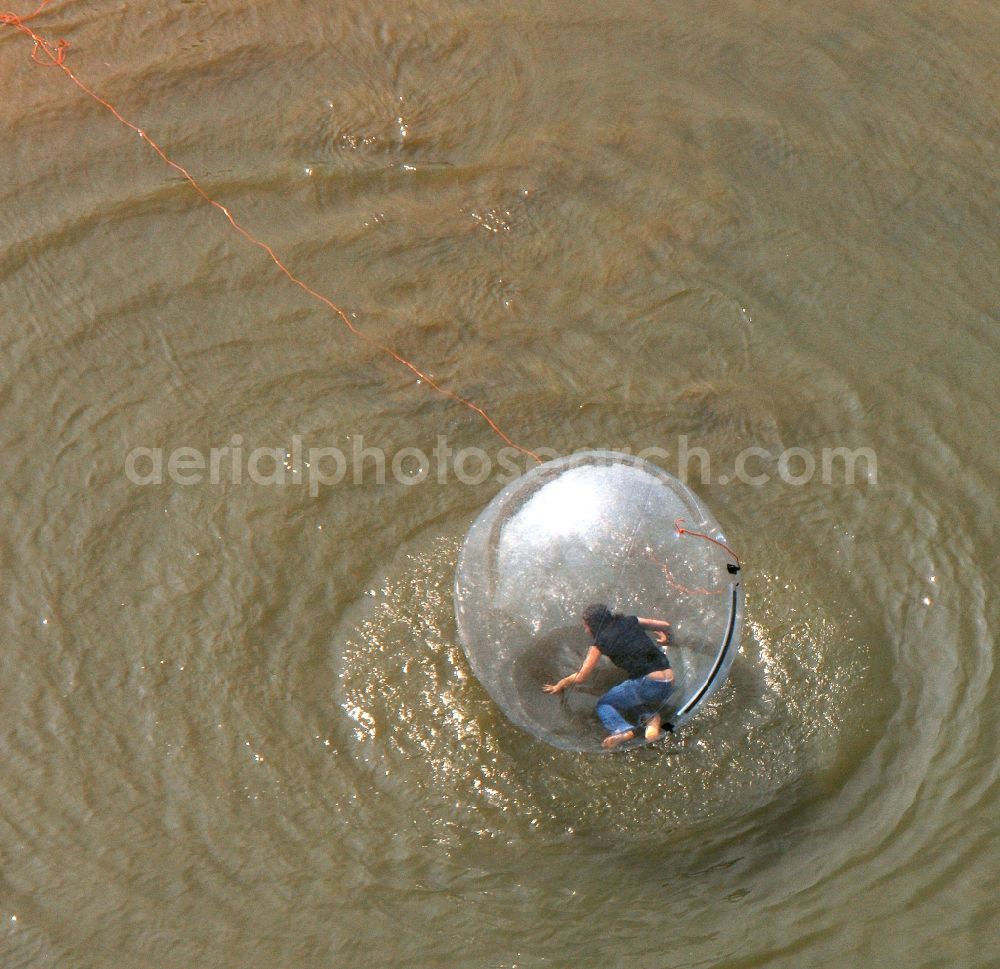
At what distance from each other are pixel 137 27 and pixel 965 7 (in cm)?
427

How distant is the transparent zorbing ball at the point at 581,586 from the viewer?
3205mm

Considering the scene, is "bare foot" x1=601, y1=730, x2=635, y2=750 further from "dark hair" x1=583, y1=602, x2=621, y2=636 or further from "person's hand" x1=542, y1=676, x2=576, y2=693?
"dark hair" x1=583, y1=602, x2=621, y2=636

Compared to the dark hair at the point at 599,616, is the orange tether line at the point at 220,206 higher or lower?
→ higher

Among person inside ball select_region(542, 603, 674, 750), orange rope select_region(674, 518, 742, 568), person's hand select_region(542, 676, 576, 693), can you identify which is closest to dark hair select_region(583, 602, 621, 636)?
person inside ball select_region(542, 603, 674, 750)

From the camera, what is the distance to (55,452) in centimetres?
430

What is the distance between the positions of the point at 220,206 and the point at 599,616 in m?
2.90

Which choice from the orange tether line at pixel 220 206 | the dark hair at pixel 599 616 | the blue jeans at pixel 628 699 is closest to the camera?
the dark hair at pixel 599 616

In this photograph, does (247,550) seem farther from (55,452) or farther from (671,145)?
(671,145)

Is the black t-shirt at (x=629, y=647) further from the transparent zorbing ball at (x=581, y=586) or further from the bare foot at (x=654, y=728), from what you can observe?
the bare foot at (x=654, y=728)

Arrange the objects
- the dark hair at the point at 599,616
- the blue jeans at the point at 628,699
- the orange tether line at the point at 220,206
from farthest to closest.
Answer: the orange tether line at the point at 220,206
the blue jeans at the point at 628,699
the dark hair at the point at 599,616

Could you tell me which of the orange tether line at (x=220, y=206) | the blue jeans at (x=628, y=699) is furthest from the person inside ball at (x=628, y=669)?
the orange tether line at (x=220, y=206)

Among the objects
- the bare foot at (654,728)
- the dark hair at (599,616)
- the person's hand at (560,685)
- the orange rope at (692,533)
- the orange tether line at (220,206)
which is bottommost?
the bare foot at (654,728)

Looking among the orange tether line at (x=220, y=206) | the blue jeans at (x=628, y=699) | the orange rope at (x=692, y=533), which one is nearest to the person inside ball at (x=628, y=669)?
the blue jeans at (x=628, y=699)

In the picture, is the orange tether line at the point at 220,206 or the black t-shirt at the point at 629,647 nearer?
the black t-shirt at the point at 629,647
